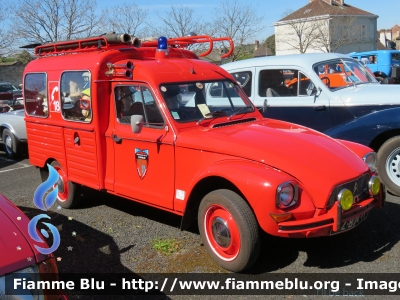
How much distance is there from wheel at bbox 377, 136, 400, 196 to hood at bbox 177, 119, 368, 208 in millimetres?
1899

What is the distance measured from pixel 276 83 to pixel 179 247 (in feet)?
12.5

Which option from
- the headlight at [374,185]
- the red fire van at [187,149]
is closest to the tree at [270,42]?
the red fire van at [187,149]

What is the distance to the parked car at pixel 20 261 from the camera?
237cm

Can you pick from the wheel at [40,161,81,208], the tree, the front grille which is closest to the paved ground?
the wheel at [40,161,81,208]

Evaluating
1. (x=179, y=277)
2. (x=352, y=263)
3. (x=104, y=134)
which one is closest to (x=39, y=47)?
(x=104, y=134)

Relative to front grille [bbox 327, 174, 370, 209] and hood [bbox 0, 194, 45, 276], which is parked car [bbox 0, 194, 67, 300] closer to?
hood [bbox 0, 194, 45, 276]

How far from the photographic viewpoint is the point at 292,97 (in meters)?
7.21

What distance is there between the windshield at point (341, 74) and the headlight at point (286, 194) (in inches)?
146

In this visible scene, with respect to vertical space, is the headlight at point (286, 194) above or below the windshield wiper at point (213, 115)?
below

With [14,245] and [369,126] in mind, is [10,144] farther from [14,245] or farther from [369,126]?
[14,245]

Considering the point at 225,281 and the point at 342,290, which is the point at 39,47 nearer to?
the point at 225,281

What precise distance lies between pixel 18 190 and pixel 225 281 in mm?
4665

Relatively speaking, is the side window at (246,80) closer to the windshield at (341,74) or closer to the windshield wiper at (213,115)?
the windshield at (341,74)

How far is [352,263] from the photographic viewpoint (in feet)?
13.7
